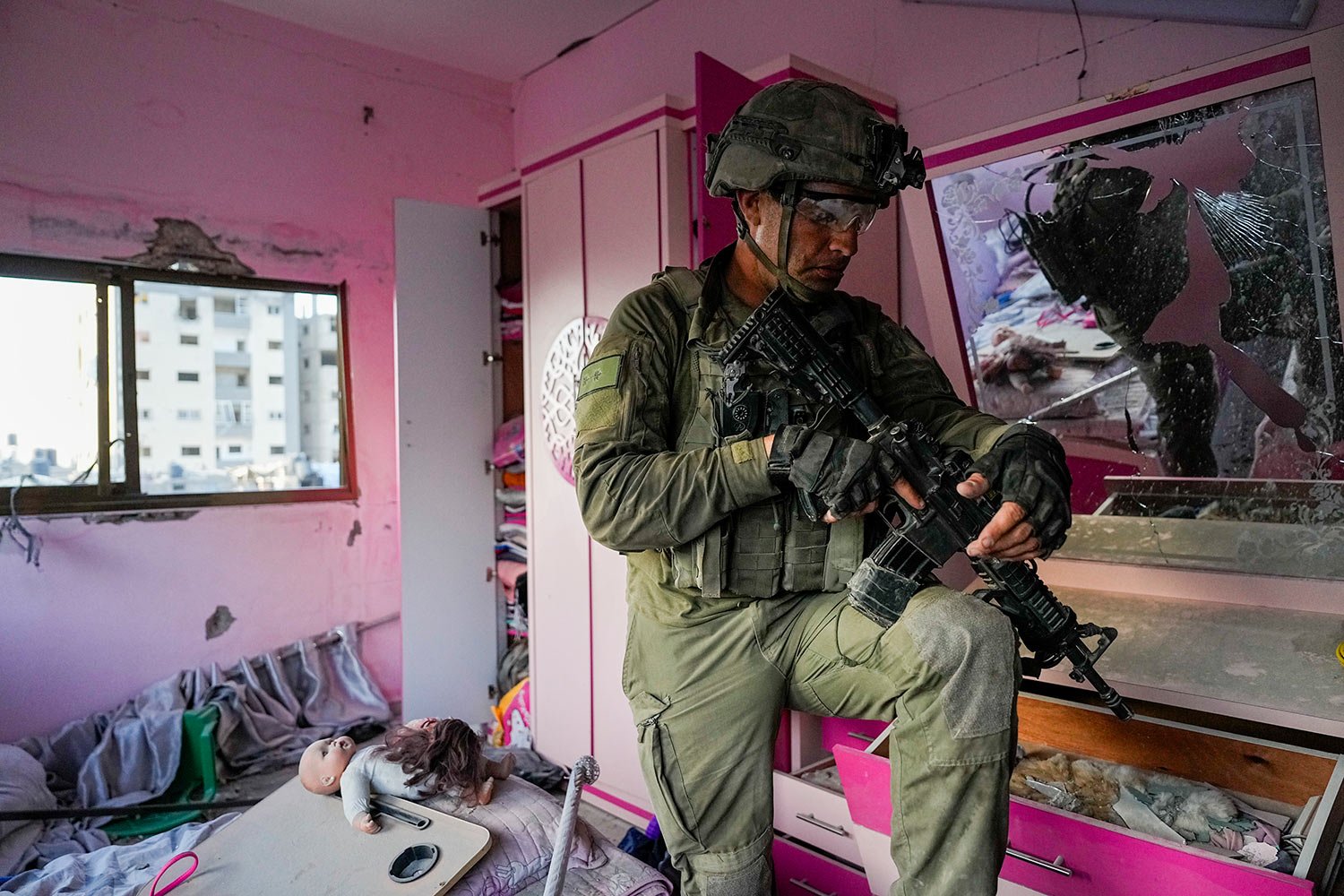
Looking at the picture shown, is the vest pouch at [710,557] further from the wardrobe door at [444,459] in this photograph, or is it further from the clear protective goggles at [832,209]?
the wardrobe door at [444,459]

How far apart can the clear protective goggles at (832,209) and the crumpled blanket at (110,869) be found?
6.49 ft

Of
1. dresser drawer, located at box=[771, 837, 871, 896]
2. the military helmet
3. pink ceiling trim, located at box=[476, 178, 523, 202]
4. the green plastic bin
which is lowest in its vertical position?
the green plastic bin

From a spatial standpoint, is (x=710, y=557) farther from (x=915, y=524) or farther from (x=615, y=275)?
(x=615, y=275)

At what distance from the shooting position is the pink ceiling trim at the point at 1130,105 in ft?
4.55

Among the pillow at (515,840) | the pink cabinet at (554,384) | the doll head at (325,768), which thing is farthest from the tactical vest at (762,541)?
the pink cabinet at (554,384)

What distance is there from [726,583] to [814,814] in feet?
2.52

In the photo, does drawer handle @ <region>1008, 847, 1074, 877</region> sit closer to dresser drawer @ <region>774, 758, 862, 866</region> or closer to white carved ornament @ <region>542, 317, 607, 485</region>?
dresser drawer @ <region>774, 758, 862, 866</region>

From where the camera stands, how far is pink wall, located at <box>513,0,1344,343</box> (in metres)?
2.01

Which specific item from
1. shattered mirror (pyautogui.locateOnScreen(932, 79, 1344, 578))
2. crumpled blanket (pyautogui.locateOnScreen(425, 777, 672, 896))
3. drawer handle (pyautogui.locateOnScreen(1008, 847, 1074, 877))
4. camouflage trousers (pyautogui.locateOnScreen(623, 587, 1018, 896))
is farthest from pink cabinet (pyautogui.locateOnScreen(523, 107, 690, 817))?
drawer handle (pyautogui.locateOnScreen(1008, 847, 1074, 877))

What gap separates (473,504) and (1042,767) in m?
2.57

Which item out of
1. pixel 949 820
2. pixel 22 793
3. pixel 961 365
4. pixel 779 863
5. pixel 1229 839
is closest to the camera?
pixel 949 820

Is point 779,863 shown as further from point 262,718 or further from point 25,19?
point 25,19

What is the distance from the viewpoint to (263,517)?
3.62 meters

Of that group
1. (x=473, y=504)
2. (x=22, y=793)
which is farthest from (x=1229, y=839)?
(x=22, y=793)
